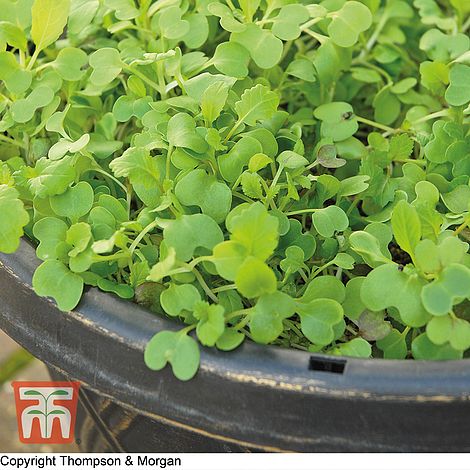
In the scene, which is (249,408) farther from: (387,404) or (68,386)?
(68,386)

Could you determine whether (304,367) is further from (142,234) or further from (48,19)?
(48,19)

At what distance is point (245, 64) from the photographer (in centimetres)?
73

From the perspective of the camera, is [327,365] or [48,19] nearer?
[327,365]

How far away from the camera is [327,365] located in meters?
0.56

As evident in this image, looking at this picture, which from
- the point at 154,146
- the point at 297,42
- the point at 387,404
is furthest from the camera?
the point at 297,42

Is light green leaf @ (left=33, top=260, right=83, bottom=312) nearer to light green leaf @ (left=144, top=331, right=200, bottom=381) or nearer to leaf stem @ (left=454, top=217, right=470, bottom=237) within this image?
light green leaf @ (left=144, top=331, right=200, bottom=381)

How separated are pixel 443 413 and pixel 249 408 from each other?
0.14 metres

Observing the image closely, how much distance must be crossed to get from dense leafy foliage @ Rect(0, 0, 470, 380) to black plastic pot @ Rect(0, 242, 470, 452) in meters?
0.02

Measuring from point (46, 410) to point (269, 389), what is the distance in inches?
10.9

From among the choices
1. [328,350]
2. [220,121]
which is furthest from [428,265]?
[220,121]

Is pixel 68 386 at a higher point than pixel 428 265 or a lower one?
lower

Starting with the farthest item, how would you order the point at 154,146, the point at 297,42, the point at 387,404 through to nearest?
the point at 297,42, the point at 154,146, the point at 387,404

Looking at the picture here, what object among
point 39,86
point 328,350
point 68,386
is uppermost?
point 39,86

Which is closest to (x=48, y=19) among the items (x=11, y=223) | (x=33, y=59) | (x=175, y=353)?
(x=33, y=59)
